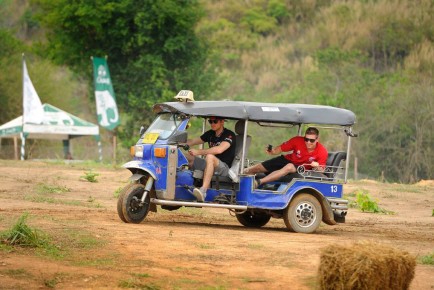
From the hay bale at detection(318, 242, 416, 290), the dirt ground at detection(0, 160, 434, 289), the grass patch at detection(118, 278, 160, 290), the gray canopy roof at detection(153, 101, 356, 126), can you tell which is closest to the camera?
the hay bale at detection(318, 242, 416, 290)

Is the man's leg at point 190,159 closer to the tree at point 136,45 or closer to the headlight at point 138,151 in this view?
the headlight at point 138,151

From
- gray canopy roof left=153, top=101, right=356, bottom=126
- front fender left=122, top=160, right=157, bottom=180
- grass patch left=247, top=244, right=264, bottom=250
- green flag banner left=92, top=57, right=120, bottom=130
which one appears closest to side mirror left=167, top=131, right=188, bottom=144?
gray canopy roof left=153, top=101, right=356, bottom=126

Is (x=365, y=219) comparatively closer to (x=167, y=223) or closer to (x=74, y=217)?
(x=167, y=223)

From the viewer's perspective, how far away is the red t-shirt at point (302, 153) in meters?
17.9

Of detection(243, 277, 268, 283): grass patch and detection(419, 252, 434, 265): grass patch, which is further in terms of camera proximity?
detection(419, 252, 434, 265): grass patch

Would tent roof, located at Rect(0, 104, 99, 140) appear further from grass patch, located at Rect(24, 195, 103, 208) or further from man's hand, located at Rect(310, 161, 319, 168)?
man's hand, located at Rect(310, 161, 319, 168)

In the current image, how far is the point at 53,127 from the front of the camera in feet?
144

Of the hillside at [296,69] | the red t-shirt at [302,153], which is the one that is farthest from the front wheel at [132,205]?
the hillside at [296,69]

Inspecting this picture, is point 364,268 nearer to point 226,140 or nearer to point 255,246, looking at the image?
point 255,246

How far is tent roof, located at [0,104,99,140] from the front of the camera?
144 feet

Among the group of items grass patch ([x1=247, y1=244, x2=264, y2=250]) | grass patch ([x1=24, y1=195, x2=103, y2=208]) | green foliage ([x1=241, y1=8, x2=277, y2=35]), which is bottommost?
grass patch ([x1=24, y1=195, x2=103, y2=208])

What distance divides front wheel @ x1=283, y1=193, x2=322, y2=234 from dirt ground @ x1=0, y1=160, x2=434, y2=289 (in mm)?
250

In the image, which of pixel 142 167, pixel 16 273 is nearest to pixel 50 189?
pixel 142 167

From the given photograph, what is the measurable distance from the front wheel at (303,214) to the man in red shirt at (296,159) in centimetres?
49
